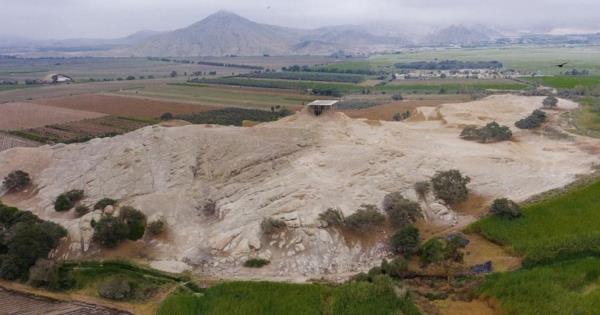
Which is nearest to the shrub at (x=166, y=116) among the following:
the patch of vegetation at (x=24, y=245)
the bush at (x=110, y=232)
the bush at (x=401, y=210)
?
the patch of vegetation at (x=24, y=245)

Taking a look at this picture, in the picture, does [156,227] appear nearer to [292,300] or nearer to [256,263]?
[256,263]

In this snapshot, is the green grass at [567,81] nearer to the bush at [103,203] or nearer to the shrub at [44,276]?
the bush at [103,203]

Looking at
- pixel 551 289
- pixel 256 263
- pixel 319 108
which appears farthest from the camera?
pixel 319 108

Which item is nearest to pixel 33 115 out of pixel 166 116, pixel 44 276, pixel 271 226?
pixel 166 116

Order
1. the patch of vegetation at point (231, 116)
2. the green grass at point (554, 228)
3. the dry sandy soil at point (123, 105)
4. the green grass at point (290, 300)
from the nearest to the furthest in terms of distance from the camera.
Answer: the green grass at point (290, 300) → the green grass at point (554, 228) → the patch of vegetation at point (231, 116) → the dry sandy soil at point (123, 105)

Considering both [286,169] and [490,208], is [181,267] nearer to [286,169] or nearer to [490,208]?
[286,169]

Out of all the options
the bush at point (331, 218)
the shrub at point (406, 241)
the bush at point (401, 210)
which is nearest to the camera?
the shrub at point (406, 241)
